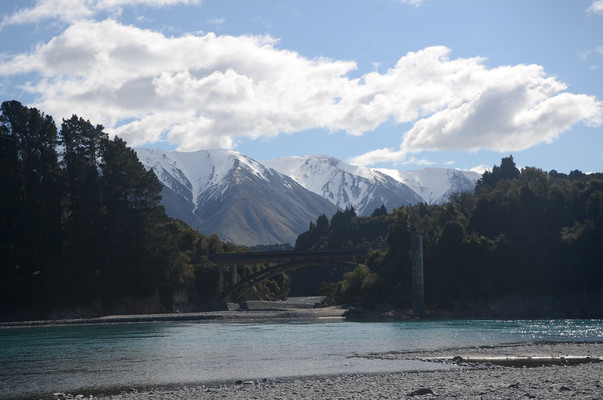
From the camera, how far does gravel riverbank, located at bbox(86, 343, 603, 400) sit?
21.6 meters

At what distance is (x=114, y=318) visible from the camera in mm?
84188

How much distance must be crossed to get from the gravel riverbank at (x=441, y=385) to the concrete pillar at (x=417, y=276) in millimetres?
54766

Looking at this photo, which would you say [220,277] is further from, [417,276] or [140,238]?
[417,276]

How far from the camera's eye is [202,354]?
40.7m

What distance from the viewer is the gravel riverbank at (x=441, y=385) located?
70.9 ft

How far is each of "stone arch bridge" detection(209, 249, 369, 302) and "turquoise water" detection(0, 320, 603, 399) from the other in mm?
51576

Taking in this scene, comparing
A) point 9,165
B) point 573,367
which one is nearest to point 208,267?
point 9,165

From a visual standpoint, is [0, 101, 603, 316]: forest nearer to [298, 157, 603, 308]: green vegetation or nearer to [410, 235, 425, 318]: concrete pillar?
[298, 157, 603, 308]: green vegetation

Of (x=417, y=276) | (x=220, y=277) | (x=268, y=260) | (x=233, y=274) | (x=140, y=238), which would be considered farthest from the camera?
(x=233, y=274)

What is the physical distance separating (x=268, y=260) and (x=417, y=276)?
34.7 meters

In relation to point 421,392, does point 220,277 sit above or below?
above

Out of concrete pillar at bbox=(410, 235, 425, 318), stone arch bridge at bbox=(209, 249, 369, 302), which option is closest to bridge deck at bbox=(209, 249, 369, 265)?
stone arch bridge at bbox=(209, 249, 369, 302)

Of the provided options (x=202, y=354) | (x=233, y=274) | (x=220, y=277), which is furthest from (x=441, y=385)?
(x=233, y=274)

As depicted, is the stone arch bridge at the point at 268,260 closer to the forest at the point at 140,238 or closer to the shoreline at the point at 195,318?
the forest at the point at 140,238
